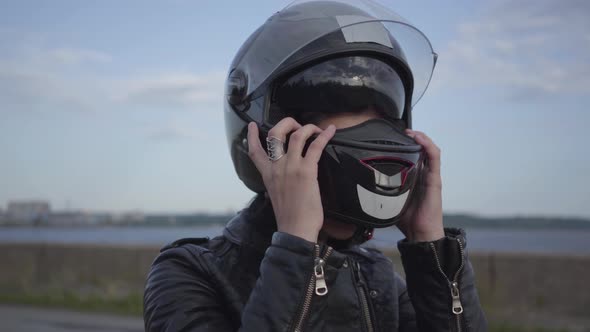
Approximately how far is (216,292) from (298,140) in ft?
1.61

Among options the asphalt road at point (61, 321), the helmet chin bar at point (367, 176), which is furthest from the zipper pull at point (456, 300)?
the asphalt road at point (61, 321)

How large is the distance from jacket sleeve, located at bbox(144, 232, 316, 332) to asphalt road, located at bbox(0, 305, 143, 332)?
22.9 feet

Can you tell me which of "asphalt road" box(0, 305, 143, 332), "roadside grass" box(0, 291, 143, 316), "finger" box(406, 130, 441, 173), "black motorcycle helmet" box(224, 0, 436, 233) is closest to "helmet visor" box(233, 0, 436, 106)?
"black motorcycle helmet" box(224, 0, 436, 233)

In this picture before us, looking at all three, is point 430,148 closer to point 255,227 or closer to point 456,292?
point 456,292

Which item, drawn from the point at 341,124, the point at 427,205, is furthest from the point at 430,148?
the point at 341,124

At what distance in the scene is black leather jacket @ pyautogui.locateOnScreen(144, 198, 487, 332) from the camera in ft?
5.35

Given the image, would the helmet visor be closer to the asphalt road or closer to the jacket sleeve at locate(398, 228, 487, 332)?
the jacket sleeve at locate(398, 228, 487, 332)

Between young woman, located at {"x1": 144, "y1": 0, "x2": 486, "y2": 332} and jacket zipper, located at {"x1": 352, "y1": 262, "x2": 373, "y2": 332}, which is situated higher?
young woman, located at {"x1": 144, "y1": 0, "x2": 486, "y2": 332}

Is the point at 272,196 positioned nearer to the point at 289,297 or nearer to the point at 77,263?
the point at 289,297

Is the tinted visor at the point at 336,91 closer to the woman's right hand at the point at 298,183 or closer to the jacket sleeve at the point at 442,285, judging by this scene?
the woman's right hand at the point at 298,183

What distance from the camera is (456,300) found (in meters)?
1.89

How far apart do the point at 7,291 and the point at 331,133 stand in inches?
460

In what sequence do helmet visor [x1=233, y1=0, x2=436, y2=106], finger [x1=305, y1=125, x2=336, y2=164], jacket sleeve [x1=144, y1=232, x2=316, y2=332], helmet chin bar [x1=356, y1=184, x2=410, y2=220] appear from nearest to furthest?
jacket sleeve [x1=144, y1=232, x2=316, y2=332] → finger [x1=305, y1=125, x2=336, y2=164] → helmet chin bar [x1=356, y1=184, x2=410, y2=220] → helmet visor [x1=233, y1=0, x2=436, y2=106]

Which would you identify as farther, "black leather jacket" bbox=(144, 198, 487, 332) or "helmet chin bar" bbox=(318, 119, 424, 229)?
"helmet chin bar" bbox=(318, 119, 424, 229)
